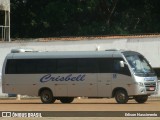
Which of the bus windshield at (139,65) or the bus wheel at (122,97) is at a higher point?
the bus windshield at (139,65)

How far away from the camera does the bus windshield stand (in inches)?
1565

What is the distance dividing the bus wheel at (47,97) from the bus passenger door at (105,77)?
304 cm

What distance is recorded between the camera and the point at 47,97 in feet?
137

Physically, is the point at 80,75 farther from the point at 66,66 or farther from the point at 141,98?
the point at 141,98

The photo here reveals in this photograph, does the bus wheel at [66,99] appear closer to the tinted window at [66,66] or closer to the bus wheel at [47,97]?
the bus wheel at [47,97]

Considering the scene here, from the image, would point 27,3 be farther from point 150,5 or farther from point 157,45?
point 157,45

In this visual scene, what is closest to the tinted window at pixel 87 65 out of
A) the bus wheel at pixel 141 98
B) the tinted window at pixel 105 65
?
the tinted window at pixel 105 65

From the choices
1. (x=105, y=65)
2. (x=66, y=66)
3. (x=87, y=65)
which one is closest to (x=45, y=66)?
(x=66, y=66)

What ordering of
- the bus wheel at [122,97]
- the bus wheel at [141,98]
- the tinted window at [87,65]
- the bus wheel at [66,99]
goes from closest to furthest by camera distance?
the bus wheel at [122,97] → the bus wheel at [141,98] → the tinted window at [87,65] → the bus wheel at [66,99]

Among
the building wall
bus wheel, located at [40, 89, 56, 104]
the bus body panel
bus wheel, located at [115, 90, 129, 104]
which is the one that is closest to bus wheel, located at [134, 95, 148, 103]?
the bus body panel

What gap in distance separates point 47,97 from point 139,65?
19.2ft

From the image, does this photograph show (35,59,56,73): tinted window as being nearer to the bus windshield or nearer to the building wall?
the bus windshield

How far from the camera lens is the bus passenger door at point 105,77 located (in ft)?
132

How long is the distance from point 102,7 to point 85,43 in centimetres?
1870
